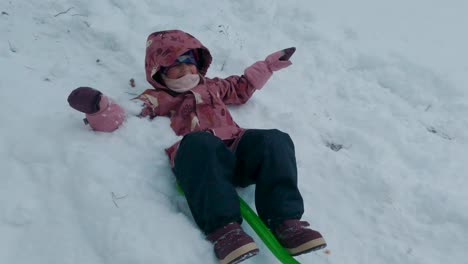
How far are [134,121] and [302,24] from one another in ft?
9.78

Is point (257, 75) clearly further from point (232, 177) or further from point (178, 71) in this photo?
point (232, 177)

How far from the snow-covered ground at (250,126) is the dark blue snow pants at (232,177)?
0.59 ft

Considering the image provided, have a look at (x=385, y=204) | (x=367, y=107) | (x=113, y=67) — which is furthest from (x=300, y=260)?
(x=113, y=67)

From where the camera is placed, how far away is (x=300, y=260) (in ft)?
8.25

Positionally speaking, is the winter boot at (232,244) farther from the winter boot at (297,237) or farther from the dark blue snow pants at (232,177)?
the winter boot at (297,237)

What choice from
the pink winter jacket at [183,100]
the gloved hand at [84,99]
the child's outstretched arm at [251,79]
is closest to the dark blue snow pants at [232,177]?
the pink winter jacket at [183,100]

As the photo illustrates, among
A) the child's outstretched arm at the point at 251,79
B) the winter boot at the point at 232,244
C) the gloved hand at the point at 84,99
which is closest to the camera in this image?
the winter boot at the point at 232,244

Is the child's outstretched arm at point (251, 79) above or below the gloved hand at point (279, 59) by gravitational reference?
below

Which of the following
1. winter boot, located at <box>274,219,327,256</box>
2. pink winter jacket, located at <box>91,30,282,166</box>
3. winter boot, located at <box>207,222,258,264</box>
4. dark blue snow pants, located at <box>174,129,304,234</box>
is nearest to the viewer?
winter boot, located at <box>207,222,258,264</box>

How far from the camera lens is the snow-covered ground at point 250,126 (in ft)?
7.75

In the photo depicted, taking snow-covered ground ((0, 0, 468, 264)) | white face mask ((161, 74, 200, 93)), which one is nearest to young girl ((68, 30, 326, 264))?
white face mask ((161, 74, 200, 93))

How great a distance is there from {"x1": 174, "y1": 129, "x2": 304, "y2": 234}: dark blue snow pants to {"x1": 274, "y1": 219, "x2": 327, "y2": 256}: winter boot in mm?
56

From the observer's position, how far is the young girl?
2.35m

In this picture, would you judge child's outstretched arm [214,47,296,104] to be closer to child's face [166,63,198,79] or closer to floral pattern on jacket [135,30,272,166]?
floral pattern on jacket [135,30,272,166]
